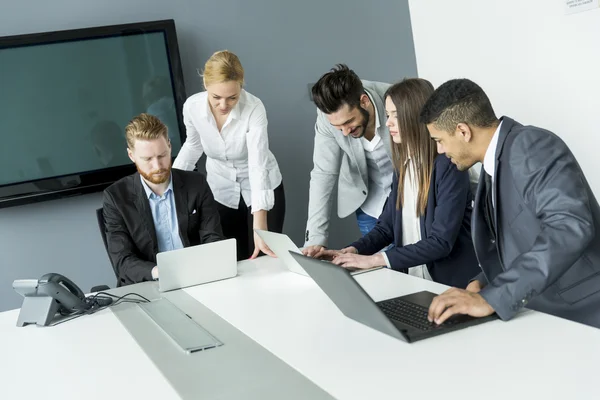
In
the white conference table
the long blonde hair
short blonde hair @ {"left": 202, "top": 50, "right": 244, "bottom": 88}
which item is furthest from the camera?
short blonde hair @ {"left": 202, "top": 50, "right": 244, "bottom": 88}

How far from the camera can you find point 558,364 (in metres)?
1.49

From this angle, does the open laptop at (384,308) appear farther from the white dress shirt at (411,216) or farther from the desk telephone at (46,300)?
the desk telephone at (46,300)

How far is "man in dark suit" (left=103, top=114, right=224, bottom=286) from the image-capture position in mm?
3018

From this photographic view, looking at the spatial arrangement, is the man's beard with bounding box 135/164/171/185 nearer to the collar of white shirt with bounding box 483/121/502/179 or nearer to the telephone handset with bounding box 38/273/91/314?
the telephone handset with bounding box 38/273/91/314

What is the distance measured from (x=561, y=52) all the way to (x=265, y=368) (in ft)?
8.46

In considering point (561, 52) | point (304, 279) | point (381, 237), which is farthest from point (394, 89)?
point (561, 52)

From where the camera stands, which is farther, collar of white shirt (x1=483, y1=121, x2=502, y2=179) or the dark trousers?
the dark trousers

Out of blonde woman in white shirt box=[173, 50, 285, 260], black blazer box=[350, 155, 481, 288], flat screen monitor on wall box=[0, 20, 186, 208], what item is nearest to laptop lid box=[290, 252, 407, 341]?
black blazer box=[350, 155, 481, 288]

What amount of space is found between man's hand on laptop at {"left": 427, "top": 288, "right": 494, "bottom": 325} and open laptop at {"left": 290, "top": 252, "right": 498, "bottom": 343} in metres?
0.02

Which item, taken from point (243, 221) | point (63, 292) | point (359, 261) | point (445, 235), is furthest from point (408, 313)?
point (243, 221)

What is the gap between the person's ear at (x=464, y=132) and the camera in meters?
2.16

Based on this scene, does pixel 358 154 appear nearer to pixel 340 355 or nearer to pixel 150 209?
pixel 150 209

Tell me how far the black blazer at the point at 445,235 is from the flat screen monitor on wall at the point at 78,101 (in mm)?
1950

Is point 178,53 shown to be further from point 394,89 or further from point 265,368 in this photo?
point 265,368
